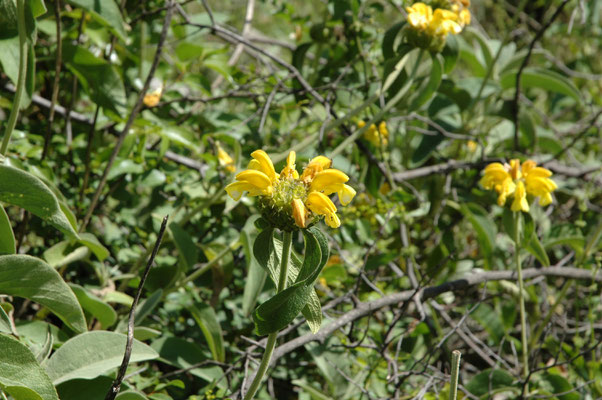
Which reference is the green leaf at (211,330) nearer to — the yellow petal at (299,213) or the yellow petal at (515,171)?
the yellow petal at (299,213)

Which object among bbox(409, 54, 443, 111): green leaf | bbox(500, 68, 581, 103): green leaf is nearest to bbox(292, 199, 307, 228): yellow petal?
bbox(409, 54, 443, 111): green leaf

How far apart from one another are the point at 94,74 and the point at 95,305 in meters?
0.49

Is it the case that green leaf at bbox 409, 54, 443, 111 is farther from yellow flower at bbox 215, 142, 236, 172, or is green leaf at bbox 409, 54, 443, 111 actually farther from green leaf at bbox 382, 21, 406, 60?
yellow flower at bbox 215, 142, 236, 172

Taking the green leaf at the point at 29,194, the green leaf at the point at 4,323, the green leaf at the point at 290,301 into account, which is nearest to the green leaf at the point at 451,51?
the green leaf at the point at 290,301

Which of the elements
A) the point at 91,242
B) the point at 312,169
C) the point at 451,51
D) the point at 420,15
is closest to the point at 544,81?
the point at 451,51

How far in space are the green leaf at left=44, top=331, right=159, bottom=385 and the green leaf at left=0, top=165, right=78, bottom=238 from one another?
167mm

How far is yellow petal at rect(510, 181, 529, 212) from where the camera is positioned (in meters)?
→ 1.11

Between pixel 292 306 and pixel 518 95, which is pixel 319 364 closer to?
pixel 292 306

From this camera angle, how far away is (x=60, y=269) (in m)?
1.17

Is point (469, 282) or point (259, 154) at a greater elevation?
point (259, 154)

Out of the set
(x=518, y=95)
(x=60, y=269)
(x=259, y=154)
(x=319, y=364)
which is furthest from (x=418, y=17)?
(x=60, y=269)

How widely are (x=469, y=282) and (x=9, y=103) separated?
1.08 metres

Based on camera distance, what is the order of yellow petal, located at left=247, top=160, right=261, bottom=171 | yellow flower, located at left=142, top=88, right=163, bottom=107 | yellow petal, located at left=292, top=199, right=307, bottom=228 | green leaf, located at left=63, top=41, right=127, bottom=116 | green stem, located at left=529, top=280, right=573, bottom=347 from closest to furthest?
yellow petal, located at left=292, top=199, right=307, bottom=228, yellow petal, located at left=247, top=160, right=261, bottom=171, green leaf, located at left=63, top=41, right=127, bottom=116, green stem, located at left=529, top=280, right=573, bottom=347, yellow flower, located at left=142, top=88, right=163, bottom=107

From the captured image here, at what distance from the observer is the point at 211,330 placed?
3.73ft
